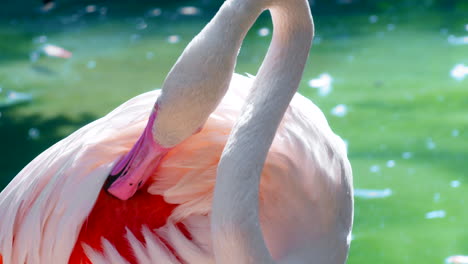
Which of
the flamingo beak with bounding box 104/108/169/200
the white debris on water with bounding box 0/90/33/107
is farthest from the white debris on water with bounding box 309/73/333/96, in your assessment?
the flamingo beak with bounding box 104/108/169/200

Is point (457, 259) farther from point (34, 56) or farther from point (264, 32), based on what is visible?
point (34, 56)

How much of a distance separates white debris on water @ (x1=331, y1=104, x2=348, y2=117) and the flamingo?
77.6 inches

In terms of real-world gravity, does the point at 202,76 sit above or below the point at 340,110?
above

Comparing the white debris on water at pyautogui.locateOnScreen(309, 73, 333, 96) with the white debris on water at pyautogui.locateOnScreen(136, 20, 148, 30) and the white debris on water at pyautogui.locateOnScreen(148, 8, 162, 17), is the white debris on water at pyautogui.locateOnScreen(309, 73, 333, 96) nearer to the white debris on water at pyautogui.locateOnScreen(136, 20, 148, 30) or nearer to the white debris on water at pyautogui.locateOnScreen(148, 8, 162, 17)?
the white debris on water at pyautogui.locateOnScreen(136, 20, 148, 30)

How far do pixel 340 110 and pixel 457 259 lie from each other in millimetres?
1557

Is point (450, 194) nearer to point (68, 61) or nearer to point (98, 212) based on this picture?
point (98, 212)

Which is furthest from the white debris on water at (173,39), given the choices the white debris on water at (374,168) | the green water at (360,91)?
the white debris on water at (374,168)

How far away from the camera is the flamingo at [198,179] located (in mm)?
1903

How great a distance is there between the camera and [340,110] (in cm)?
434

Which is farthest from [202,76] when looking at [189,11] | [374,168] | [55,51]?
[189,11]

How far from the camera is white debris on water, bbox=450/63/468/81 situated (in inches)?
185

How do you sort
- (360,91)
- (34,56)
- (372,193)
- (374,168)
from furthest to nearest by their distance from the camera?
(34,56) < (360,91) < (374,168) < (372,193)

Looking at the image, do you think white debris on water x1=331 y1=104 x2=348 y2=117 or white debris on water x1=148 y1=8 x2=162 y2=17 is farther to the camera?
white debris on water x1=148 y1=8 x2=162 y2=17

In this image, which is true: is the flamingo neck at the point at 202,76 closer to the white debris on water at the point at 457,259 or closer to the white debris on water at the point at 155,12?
the white debris on water at the point at 457,259
